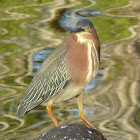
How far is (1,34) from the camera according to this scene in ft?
41.4

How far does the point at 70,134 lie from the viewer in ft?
18.4

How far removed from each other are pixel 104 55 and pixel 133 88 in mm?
1892

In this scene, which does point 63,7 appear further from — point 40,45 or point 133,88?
point 133,88

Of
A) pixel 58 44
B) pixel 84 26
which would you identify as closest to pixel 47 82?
pixel 84 26

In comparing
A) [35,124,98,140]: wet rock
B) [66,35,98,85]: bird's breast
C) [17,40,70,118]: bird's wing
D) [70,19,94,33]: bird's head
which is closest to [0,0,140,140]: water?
[17,40,70,118]: bird's wing

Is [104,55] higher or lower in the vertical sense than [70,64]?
lower

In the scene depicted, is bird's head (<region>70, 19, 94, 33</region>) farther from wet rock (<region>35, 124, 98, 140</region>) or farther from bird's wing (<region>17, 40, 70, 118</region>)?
wet rock (<region>35, 124, 98, 140</region>)

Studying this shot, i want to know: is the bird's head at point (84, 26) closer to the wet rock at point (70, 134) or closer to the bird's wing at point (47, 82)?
the bird's wing at point (47, 82)

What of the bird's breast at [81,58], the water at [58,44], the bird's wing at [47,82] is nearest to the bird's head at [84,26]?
the bird's breast at [81,58]

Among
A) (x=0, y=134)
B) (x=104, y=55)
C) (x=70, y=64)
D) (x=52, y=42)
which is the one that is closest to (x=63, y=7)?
(x=52, y=42)

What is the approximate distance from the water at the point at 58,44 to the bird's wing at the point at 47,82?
1812mm

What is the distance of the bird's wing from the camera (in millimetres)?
5840

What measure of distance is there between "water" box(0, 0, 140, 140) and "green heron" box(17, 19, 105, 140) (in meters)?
1.86

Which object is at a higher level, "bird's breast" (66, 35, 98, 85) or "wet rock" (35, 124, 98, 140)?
"bird's breast" (66, 35, 98, 85)
